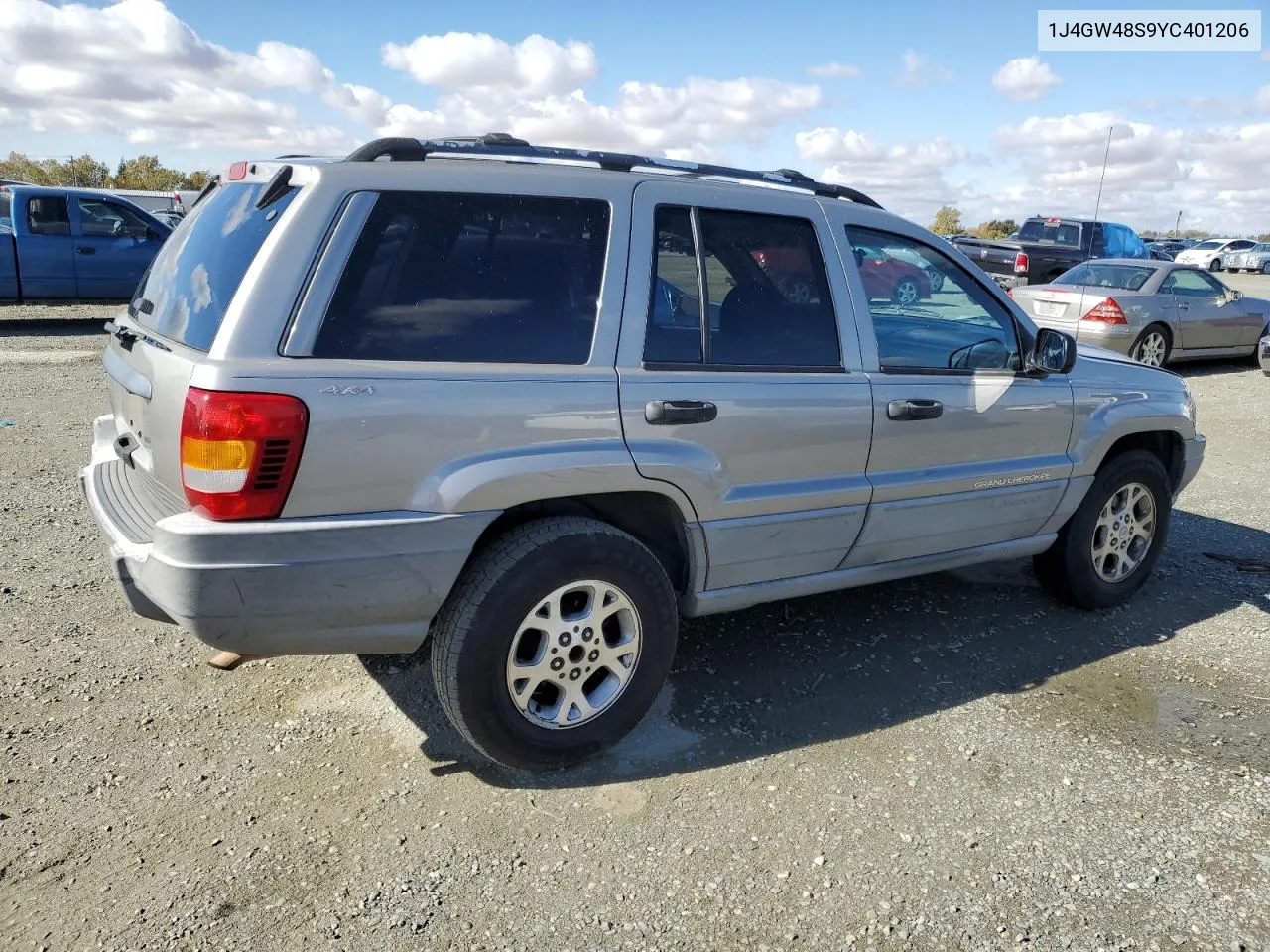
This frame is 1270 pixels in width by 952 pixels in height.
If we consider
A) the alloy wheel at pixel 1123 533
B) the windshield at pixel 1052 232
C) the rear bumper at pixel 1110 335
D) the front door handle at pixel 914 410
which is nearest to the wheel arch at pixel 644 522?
the front door handle at pixel 914 410

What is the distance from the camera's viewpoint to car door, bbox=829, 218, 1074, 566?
3.70 meters

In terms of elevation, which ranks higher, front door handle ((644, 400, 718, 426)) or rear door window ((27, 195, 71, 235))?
rear door window ((27, 195, 71, 235))

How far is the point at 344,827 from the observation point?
9.46ft

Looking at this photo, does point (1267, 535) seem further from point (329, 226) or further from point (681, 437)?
point (329, 226)

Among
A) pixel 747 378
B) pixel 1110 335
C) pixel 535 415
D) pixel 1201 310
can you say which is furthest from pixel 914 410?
pixel 1201 310

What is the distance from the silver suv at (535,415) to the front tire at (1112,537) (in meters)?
0.70

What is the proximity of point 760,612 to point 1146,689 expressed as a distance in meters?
1.61

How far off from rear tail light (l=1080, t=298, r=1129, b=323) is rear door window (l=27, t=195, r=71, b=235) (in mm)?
12896

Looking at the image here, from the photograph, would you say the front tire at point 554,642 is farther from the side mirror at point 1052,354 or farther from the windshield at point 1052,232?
the windshield at point 1052,232

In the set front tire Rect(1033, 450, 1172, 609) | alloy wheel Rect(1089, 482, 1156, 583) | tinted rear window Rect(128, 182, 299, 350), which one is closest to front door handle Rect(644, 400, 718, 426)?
tinted rear window Rect(128, 182, 299, 350)

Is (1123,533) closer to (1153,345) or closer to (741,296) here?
(741,296)

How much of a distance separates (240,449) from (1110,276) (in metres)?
12.1

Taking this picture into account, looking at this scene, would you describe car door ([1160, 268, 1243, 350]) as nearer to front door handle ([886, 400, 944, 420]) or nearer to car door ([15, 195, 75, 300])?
front door handle ([886, 400, 944, 420])

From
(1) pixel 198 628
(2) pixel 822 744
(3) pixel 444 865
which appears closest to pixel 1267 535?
(2) pixel 822 744
